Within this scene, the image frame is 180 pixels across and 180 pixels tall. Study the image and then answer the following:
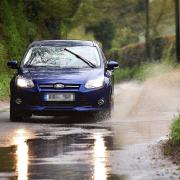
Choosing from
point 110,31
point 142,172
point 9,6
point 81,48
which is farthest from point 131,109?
point 110,31

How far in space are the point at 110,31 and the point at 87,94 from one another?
61.0m

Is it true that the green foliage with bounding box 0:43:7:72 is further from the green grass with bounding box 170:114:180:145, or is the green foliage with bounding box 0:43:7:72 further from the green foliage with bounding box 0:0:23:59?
the green grass with bounding box 170:114:180:145

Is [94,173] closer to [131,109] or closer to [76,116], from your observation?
[76,116]

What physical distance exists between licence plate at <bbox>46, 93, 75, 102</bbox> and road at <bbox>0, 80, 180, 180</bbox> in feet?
1.50

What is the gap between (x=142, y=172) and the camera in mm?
9625

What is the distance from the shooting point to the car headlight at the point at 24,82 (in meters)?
16.8

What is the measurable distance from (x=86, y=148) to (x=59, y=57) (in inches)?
252

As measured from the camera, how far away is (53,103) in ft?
55.4

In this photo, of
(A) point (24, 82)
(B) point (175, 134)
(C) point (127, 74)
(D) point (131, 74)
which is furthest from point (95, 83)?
(C) point (127, 74)

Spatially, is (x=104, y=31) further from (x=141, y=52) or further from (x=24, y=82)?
(x=24, y=82)

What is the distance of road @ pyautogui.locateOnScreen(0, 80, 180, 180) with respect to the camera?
9672 millimetres

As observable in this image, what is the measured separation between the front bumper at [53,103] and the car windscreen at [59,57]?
109 centimetres

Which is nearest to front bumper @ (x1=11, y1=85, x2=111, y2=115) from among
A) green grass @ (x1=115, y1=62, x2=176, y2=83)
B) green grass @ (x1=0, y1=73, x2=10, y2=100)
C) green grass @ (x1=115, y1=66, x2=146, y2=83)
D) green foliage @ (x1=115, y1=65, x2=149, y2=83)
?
green grass @ (x1=0, y1=73, x2=10, y2=100)

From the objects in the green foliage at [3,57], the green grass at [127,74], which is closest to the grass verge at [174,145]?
the green foliage at [3,57]
